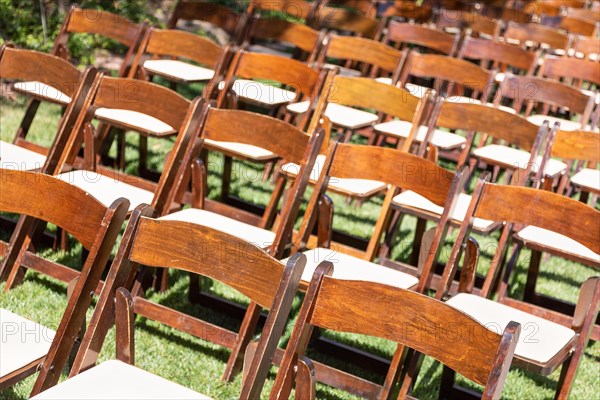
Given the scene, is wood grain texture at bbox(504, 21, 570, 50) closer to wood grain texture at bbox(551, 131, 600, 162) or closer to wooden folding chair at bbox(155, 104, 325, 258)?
wood grain texture at bbox(551, 131, 600, 162)

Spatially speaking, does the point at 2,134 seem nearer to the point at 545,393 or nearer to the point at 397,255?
the point at 397,255

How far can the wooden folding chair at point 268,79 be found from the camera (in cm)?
599

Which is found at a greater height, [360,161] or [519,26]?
[519,26]

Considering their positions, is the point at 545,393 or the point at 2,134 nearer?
the point at 545,393

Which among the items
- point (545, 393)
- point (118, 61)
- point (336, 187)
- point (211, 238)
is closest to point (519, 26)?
point (118, 61)

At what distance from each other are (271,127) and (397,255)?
158 centimetres

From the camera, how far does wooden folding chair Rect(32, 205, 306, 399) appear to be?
111 inches

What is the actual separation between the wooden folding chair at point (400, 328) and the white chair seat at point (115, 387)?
32cm

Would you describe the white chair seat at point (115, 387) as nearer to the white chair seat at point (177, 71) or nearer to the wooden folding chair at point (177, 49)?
the wooden folding chair at point (177, 49)

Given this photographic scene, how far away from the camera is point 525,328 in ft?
12.5

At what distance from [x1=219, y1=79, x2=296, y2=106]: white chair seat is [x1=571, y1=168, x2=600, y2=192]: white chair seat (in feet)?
6.60

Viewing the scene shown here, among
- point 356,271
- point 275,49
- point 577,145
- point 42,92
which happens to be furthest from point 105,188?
point 275,49

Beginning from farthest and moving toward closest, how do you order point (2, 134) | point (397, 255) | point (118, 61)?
1. point (118, 61)
2. point (2, 134)
3. point (397, 255)

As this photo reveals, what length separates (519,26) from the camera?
8.98 metres
